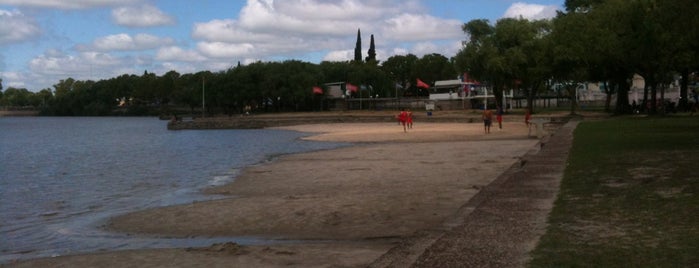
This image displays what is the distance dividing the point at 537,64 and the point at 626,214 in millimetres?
59999

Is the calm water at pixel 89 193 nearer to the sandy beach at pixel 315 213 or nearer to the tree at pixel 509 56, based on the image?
the sandy beach at pixel 315 213

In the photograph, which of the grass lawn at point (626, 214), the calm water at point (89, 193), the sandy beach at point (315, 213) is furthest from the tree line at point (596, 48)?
the calm water at point (89, 193)

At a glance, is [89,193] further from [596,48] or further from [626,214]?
[596,48]

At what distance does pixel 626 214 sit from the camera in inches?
419

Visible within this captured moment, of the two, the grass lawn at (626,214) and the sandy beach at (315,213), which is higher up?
the grass lawn at (626,214)

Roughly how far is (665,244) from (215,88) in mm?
133144

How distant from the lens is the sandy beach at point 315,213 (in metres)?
10.4

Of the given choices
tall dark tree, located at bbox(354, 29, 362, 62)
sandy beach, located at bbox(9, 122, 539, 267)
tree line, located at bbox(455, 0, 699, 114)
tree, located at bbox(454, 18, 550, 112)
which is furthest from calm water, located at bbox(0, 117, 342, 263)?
tall dark tree, located at bbox(354, 29, 362, 62)

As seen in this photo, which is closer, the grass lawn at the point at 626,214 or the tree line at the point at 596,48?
the grass lawn at the point at 626,214

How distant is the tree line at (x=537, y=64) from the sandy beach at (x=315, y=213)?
33.8 feet

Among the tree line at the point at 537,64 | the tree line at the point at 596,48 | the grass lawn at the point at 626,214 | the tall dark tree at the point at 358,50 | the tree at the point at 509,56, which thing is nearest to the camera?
the grass lawn at the point at 626,214

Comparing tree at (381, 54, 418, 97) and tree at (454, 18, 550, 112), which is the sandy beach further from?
tree at (381, 54, 418, 97)

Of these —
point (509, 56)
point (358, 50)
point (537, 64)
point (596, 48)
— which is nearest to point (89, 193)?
point (596, 48)

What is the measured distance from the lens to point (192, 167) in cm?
3247
